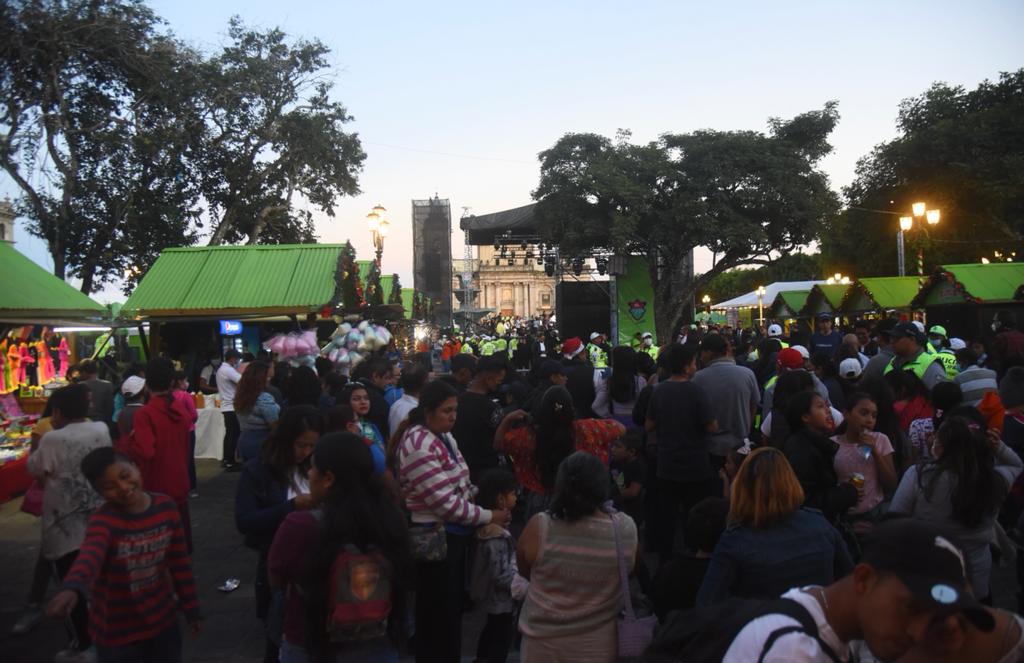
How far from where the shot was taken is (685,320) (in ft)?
88.2

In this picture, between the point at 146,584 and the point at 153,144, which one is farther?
the point at 153,144

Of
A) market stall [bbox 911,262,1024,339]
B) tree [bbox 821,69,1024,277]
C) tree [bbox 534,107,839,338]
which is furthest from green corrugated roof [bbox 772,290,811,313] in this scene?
market stall [bbox 911,262,1024,339]

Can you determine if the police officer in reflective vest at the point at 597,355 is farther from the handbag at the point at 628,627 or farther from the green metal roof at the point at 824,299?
the green metal roof at the point at 824,299

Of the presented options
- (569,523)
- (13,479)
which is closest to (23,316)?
(13,479)

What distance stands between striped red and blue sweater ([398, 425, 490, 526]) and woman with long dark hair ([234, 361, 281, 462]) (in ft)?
5.79

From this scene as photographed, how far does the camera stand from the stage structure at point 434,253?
3969 centimetres

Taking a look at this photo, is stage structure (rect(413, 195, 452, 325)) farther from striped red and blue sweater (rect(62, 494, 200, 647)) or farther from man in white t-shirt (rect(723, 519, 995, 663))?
man in white t-shirt (rect(723, 519, 995, 663))

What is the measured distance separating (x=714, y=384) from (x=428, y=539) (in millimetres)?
3043

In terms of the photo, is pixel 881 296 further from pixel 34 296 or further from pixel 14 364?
pixel 14 364

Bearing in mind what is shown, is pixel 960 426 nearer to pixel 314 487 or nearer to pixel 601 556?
pixel 601 556

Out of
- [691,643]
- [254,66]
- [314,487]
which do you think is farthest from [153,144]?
[691,643]

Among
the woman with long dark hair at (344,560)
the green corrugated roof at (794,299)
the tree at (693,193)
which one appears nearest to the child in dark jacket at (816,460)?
the woman with long dark hair at (344,560)

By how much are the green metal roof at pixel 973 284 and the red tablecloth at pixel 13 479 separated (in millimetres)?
18624

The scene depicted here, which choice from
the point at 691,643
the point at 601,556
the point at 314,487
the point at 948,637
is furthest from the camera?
the point at 601,556
